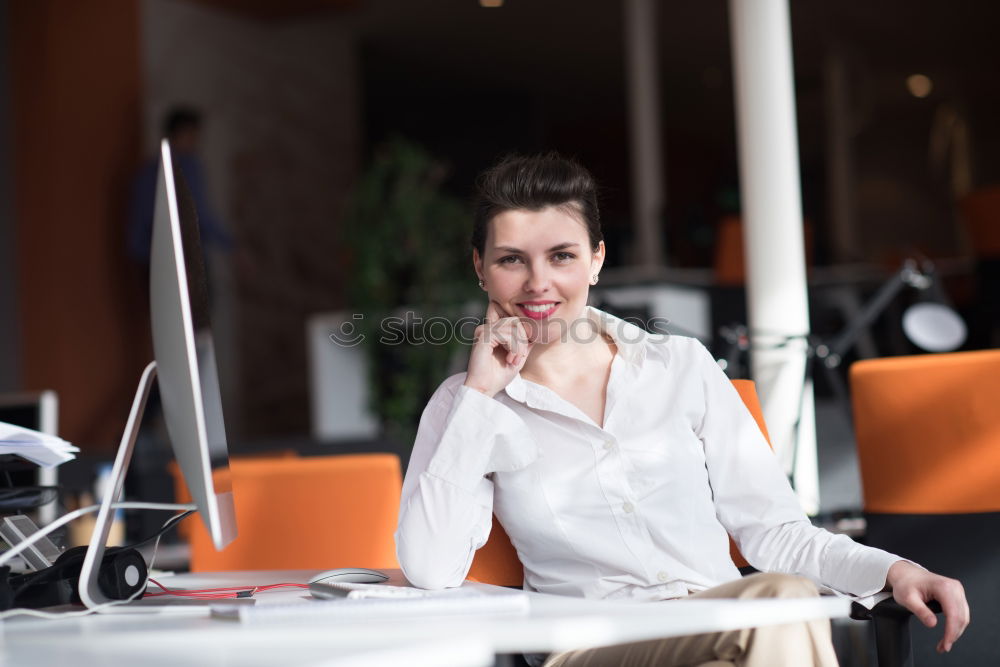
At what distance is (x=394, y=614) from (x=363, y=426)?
557cm

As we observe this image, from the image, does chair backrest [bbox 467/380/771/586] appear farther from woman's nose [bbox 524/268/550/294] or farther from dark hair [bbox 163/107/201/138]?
dark hair [bbox 163/107/201/138]

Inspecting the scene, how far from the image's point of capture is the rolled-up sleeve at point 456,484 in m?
1.60

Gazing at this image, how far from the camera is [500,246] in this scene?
1.79m

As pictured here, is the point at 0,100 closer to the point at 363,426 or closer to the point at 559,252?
the point at 363,426

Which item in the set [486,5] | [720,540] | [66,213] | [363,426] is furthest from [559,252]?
[486,5]

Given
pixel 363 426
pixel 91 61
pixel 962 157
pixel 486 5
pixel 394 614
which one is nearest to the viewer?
pixel 394 614

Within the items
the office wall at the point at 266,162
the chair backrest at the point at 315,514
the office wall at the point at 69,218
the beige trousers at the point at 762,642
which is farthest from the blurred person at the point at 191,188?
the beige trousers at the point at 762,642

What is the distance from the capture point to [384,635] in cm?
106

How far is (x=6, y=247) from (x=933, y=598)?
667 cm

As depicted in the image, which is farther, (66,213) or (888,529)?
(66,213)

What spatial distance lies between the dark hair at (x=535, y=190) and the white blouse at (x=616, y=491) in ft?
0.83

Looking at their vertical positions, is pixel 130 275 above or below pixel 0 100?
below

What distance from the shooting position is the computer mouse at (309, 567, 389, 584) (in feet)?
4.95

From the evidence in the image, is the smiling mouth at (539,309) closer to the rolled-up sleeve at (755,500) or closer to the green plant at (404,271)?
the rolled-up sleeve at (755,500)
